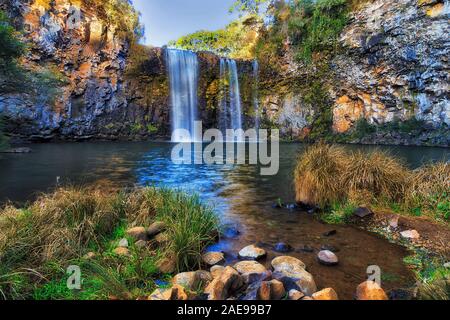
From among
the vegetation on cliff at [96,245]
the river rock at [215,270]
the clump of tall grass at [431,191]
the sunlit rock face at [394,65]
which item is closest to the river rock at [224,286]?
the river rock at [215,270]

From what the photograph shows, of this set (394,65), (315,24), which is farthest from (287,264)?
(315,24)

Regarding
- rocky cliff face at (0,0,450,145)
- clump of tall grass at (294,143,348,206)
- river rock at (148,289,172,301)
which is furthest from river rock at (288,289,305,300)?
rocky cliff face at (0,0,450,145)

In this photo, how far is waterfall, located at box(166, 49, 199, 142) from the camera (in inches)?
1352

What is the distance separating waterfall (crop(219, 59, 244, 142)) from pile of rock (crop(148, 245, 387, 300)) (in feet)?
106

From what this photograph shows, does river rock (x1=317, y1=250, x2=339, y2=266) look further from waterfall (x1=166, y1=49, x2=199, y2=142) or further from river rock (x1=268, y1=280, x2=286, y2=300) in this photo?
waterfall (x1=166, y1=49, x2=199, y2=142)

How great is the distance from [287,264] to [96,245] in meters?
2.82

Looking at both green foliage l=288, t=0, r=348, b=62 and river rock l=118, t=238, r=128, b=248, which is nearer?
river rock l=118, t=238, r=128, b=248

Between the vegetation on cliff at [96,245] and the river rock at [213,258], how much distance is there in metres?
0.15

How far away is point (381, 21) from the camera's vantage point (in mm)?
29719

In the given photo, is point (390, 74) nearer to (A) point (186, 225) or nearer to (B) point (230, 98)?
(B) point (230, 98)

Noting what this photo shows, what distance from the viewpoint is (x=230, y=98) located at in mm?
37219
